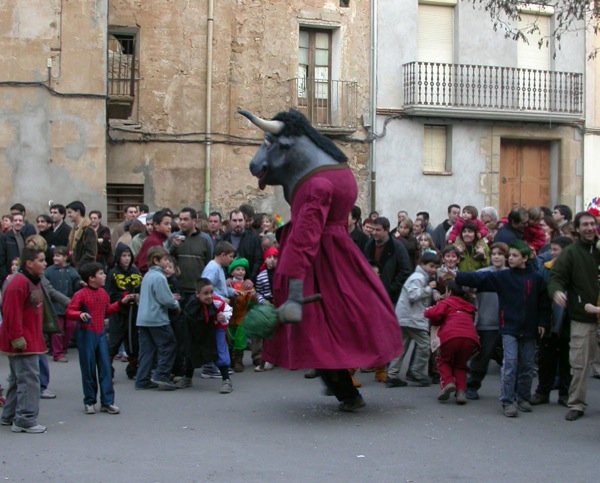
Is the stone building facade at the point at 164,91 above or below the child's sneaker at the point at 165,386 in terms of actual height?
above

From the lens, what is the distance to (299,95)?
23156 millimetres

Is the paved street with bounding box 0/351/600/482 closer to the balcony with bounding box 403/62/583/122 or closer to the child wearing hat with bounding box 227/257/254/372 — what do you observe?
the child wearing hat with bounding box 227/257/254/372

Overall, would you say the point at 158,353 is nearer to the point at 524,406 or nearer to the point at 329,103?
the point at 524,406

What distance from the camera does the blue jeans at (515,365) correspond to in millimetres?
9383

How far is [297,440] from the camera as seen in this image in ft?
27.3

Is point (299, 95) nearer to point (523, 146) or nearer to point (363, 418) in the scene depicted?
point (523, 146)

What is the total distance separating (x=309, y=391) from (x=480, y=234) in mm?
3196

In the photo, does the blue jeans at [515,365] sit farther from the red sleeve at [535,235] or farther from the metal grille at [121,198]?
the metal grille at [121,198]

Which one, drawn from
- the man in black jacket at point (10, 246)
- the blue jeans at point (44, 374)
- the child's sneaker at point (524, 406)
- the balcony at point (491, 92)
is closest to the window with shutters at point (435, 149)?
the balcony at point (491, 92)

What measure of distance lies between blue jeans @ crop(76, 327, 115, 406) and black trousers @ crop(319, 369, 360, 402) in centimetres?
196

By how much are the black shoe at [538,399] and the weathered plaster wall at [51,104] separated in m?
11.7

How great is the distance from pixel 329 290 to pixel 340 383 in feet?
3.00

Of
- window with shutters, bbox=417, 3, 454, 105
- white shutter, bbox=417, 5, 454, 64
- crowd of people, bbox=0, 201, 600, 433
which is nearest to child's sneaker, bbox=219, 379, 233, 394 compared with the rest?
crowd of people, bbox=0, 201, 600, 433

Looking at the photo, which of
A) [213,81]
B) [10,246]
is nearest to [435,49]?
[213,81]
